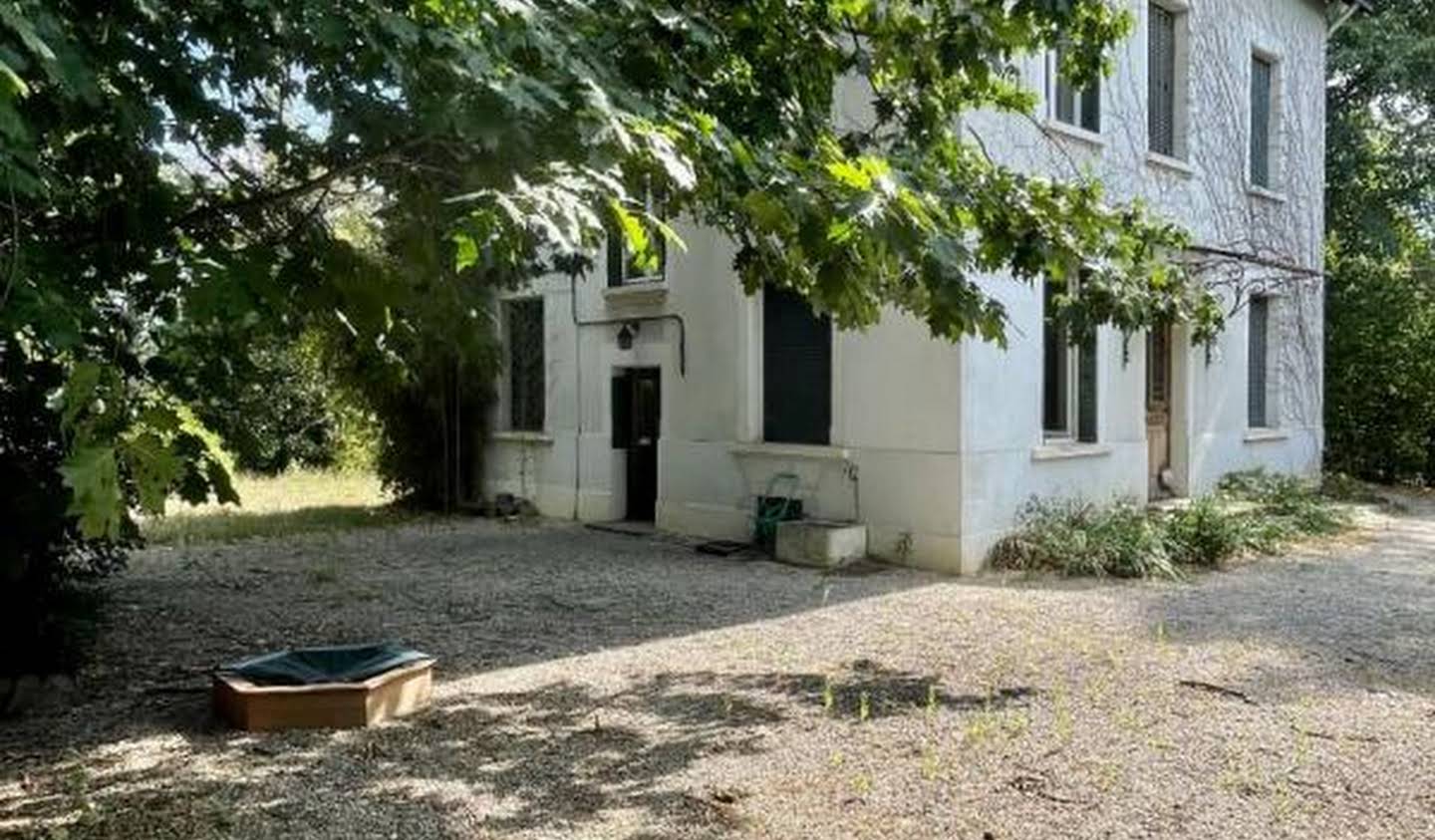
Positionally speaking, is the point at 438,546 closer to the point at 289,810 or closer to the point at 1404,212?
the point at 289,810

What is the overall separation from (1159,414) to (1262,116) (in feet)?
15.5

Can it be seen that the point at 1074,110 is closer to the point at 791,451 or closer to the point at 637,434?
the point at 791,451

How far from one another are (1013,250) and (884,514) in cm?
557

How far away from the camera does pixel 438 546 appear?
456 inches

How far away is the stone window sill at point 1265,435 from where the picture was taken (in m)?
14.4

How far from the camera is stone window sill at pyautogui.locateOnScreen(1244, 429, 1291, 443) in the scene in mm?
14398

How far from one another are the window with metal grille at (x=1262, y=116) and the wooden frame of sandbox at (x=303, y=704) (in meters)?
13.3

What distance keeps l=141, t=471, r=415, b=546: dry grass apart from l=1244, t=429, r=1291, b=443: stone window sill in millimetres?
10238

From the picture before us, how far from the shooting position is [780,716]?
546 centimetres

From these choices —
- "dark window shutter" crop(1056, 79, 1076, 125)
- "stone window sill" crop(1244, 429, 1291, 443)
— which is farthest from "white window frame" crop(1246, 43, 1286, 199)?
"dark window shutter" crop(1056, 79, 1076, 125)

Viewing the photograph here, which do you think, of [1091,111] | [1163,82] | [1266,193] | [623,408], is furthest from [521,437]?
[1266,193]

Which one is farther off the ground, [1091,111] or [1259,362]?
[1091,111]

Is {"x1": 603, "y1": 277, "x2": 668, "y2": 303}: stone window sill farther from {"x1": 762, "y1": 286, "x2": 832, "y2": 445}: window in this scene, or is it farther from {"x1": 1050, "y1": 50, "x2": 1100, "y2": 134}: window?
{"x1": 1050, "y1": 50, "x2": 1100, "y2": 134}: window

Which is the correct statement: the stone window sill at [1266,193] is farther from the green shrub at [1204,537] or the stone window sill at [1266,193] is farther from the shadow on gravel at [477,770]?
the shadow on gravel at [477,770]
